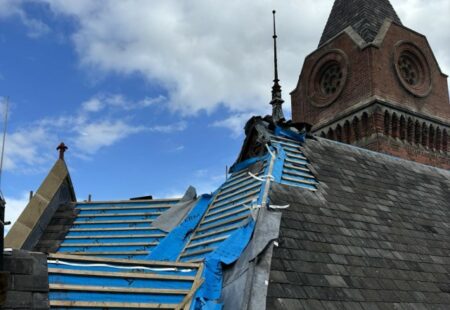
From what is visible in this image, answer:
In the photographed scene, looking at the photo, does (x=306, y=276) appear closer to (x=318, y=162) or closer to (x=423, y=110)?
(x=318, y=162)

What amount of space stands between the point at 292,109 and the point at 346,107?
5191 millimetres

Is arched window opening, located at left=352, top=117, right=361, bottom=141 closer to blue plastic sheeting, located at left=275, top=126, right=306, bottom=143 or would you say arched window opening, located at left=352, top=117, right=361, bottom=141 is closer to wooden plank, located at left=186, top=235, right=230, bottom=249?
blue plastic sheeting, located at left=275, top=126, right=306, bottom=143

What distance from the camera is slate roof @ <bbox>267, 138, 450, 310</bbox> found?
7.91 metres

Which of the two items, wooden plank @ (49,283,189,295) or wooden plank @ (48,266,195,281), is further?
wooden plank @ (48,266,195,281)

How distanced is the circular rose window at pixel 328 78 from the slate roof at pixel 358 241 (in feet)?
45.7

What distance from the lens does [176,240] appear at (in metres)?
10.5

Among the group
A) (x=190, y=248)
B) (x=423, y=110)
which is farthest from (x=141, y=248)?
(x=423, y=110)

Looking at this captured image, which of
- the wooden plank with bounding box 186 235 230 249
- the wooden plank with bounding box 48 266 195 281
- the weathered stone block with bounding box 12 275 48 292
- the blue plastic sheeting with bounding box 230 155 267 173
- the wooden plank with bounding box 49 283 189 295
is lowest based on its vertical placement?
the weathered stone block with bounding box 12 275 48 292

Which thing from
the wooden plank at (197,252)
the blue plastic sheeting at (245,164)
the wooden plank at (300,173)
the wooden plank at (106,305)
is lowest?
the wooden plank at (106,305)

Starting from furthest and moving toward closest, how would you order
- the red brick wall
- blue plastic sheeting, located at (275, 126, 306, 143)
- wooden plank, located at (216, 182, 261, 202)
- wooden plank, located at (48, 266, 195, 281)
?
the red brick wall < blue plastic sheeting, located at (275, 126, 306, 143) < wooden plank, located at (216, 182, 261, 202) < wooden plank, located at (48, 266, 195, 281)

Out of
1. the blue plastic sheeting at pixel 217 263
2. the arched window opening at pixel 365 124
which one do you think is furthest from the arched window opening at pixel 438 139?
the blue plastic sheeting at pixel 217 263

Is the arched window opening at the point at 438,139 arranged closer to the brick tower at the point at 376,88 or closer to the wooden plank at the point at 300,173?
the brick tower at the point at 376,88

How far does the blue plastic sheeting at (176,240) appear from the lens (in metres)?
10.2

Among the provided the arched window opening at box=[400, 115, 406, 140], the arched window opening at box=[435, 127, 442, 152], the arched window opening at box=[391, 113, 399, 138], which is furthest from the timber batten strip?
the arched window opening at box=[435, 127, 442, 152]
